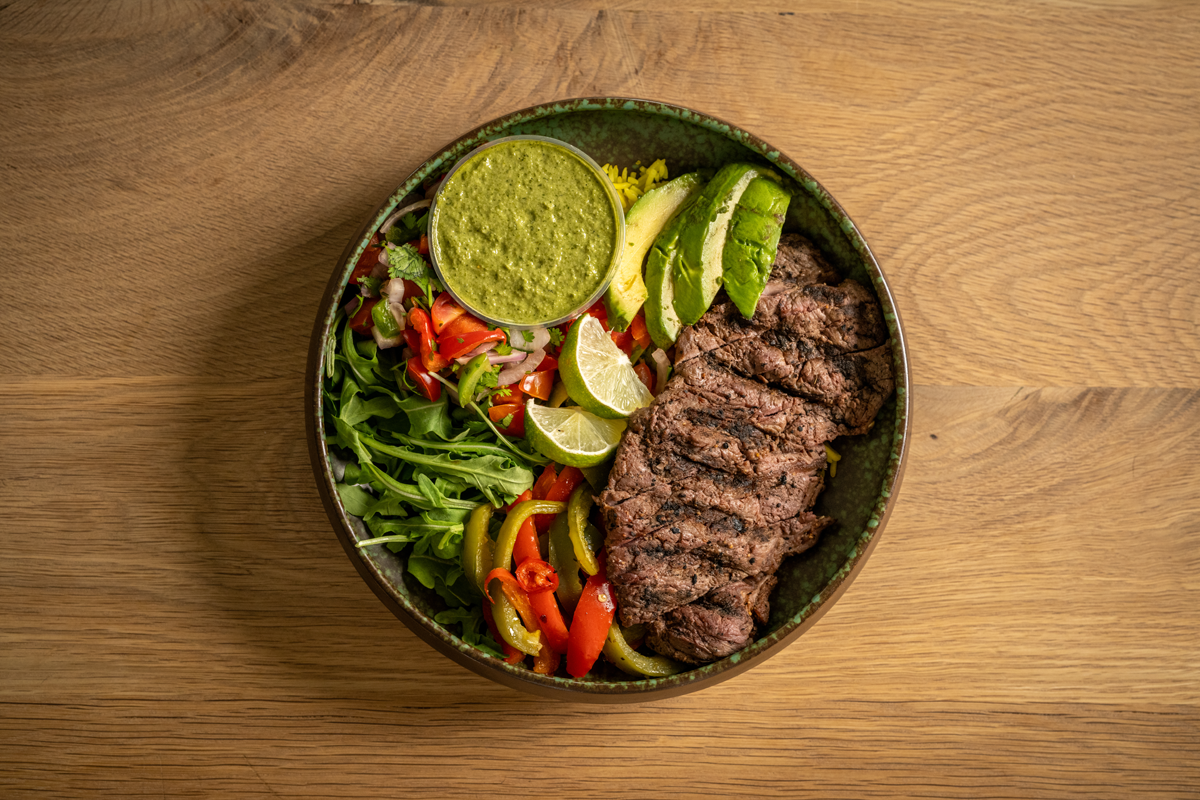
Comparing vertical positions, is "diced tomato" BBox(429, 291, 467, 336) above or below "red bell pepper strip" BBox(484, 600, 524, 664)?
above

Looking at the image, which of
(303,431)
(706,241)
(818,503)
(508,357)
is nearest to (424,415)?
(508,357)

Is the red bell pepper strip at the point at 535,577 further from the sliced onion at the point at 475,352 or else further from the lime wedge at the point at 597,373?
the sliced onion at the point at 475,352

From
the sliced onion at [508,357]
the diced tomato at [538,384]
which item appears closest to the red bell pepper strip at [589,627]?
the diced tomato at [538,384]

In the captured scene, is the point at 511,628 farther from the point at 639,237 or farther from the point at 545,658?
the point at 639,237

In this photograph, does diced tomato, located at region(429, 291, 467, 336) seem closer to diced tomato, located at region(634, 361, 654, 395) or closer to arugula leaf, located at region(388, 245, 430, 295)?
arugula leaf, located at region(388, 245, 430, 295)

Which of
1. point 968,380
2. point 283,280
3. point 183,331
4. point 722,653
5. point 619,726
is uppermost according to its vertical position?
point 968,380

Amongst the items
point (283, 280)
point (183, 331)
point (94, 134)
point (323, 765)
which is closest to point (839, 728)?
point (323, 765)

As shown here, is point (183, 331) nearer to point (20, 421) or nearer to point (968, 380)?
point (20, 421)

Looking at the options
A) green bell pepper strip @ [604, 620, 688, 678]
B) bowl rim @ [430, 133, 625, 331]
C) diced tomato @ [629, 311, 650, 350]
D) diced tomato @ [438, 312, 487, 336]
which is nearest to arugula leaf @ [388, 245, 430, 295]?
bowl rim @ [430, 133, 625, 331]
